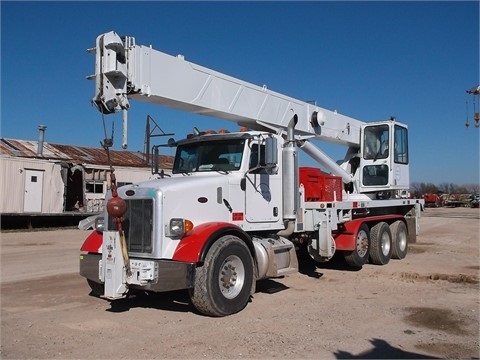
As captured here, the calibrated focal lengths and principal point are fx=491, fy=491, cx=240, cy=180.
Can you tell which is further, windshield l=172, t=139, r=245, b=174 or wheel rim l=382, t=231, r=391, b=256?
wheel rim l=382, t=231, r=391, b=256

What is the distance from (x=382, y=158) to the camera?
13.2 metres

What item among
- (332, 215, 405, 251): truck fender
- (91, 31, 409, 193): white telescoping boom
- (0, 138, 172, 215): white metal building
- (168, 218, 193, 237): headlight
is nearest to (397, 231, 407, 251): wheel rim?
(332, 215, 405, 251): truck fender

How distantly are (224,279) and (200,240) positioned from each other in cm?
81

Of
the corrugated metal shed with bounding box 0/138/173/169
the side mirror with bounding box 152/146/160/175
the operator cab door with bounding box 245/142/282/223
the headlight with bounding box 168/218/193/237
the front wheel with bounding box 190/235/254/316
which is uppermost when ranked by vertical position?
the corrugated metal shed with bounding box 0/138/173/169

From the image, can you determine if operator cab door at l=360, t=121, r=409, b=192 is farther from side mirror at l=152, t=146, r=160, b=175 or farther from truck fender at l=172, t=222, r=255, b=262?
truck fender at l=172, t=222, r=255, b=262

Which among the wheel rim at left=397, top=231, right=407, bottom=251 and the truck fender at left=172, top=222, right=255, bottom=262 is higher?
the truck fender at left=172, top=222, right=255, bottom=262

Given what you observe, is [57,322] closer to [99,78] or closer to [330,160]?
[99,78]

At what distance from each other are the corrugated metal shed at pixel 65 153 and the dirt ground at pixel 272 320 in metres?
19.0

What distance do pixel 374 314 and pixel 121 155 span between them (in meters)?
29.6

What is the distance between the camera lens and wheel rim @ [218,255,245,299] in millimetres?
7156

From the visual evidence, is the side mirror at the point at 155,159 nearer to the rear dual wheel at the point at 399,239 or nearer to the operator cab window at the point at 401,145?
the operator cab window at the point at 401,145

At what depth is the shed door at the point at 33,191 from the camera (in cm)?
2386

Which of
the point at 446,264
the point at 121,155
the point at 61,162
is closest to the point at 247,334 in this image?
the point at 446,264

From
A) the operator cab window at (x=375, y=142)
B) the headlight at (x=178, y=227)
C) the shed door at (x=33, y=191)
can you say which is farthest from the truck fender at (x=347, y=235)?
the shed door at (x=33, y=191)
